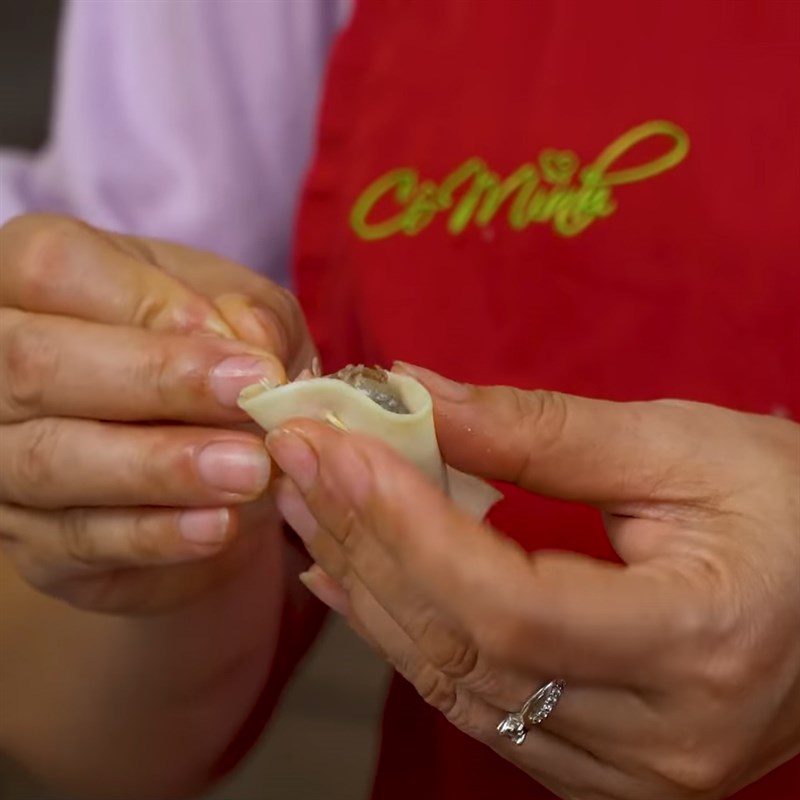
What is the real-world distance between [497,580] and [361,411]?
86 millimetres

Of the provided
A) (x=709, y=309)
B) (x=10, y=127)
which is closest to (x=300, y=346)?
(x=709, y=309)

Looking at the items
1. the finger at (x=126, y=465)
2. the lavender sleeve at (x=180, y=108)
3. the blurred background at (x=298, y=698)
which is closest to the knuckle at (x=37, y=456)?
the finger at (x=126, y=465)

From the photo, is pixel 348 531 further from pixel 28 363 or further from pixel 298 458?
pixel 28 363

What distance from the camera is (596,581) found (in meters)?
0.29

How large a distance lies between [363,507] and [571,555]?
6cm

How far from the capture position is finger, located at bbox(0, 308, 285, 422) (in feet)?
1.20

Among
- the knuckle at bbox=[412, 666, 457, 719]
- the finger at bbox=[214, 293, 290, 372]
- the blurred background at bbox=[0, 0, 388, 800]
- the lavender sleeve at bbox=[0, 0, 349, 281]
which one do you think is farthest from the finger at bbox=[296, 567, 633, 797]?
the blurred background at bbox=[0, 0, 388, 800]

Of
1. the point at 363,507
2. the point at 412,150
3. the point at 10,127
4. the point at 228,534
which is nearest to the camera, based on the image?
the point at 363,507

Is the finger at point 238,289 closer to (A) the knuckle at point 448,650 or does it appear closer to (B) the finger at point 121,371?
(B) the finger at point 121,371

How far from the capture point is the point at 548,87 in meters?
0.47

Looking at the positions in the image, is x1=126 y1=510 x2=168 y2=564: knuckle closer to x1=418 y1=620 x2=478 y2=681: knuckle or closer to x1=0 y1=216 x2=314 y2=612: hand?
x1=0 y1=216 x2=314 y2=612: hand

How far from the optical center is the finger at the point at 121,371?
0.37 m

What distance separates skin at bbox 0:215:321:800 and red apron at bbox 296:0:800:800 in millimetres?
81

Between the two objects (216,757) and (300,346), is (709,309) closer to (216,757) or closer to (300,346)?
(300,346)
